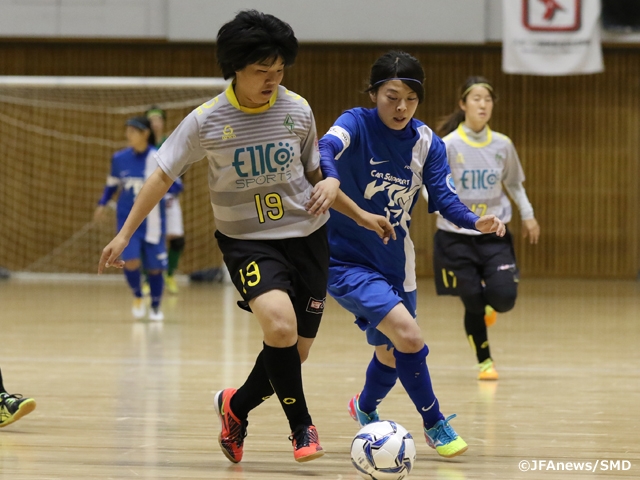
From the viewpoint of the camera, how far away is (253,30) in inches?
110

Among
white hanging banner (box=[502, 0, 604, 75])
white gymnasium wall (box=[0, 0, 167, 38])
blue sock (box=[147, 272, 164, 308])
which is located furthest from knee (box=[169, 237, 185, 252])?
white hanging banner (box=[502, 0, 604, 75])

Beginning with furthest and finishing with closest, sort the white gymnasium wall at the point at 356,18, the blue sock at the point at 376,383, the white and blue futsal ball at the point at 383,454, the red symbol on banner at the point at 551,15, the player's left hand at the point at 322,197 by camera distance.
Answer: the white gymnasium wall at the point at 356,18 < the red symbol on banner at the point at 551,15 < the blue sock at the point at 376,383 < the player's left hand at the point at 322,197 < the white and blue futsal ball at the point at 383,454

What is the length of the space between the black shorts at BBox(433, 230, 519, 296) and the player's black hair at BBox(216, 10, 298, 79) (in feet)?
7.69

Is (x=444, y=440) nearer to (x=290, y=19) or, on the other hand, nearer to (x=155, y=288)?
(x=155, y=288)

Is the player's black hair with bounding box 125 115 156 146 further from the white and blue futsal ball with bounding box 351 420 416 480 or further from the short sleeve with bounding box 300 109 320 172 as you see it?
the white and blue futsal ball with bounding box 351 420 416 480

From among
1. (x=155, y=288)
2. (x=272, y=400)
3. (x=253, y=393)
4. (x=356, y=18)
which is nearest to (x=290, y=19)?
(x=356, y=18)

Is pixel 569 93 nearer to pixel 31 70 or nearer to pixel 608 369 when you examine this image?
pixel 31 70

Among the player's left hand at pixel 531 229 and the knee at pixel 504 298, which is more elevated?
the player's left hand at pixel 531 229

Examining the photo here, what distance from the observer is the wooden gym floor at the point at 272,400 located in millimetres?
3025

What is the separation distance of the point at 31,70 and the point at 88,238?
232 centimetres

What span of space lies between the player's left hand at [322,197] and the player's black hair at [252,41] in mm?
399

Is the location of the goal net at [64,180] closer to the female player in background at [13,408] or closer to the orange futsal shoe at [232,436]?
the female player in background at [13,408]

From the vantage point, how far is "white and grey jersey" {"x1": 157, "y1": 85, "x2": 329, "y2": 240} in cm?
290

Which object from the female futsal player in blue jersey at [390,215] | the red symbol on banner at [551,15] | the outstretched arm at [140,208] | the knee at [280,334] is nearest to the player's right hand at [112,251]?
the outstretched arm at [140,208]
